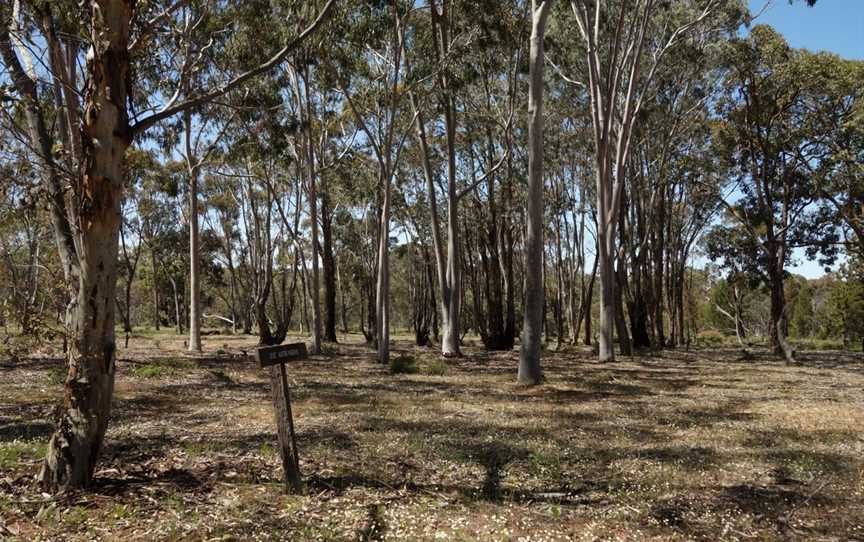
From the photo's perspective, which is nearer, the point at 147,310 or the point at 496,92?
the point at 496,92

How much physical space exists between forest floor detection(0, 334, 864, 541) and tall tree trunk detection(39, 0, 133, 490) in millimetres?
309

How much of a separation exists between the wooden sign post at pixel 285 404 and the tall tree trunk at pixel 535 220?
673 centimetres

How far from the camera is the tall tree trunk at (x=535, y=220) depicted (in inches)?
419

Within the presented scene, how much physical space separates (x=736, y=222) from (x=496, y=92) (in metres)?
11.6

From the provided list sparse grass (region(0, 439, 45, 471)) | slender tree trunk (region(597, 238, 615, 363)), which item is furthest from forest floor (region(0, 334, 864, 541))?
slender tree trunk (region(597, 238, 615, 363))

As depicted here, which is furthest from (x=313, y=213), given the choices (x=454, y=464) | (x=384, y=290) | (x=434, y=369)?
(x=454, y=464)

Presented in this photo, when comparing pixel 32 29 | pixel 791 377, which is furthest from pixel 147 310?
pixel 791 377

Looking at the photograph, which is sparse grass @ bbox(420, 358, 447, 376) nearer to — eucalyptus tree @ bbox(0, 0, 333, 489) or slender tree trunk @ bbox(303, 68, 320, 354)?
slender tree trunk @ bbox(303, 68, 320, 354)

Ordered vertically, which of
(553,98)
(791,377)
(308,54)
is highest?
(553,98)

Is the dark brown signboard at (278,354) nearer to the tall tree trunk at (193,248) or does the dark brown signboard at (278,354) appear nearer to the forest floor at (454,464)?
the forest floor at (454,464)

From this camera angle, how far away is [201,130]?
1789 cm

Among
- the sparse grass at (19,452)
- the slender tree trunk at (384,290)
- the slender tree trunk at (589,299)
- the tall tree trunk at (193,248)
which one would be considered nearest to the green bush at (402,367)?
the slender tree trunk at (384,290)

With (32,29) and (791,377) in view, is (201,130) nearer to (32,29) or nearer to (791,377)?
(32,29)

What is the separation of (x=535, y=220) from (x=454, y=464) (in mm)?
6230
